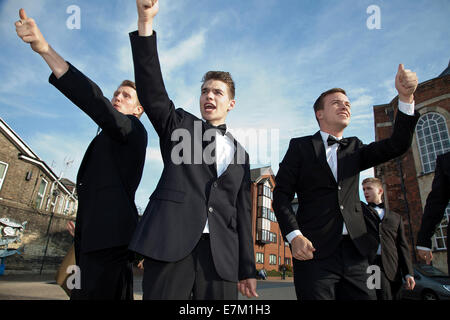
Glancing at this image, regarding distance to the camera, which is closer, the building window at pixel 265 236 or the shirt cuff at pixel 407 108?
the shirt cuff at pixel 407 108

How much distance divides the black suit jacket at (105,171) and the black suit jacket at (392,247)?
3.46 meters

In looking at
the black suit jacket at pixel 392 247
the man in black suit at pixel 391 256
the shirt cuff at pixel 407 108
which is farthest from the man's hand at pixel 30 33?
the black suit jacket at pixel 392 247

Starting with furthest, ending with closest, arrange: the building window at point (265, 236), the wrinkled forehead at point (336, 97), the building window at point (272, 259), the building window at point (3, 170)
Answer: the building window at point (272, 259) < the building window at point (265, 236) < the building window at point (3, 170) < the wrinkled forehead at point (336, 97)

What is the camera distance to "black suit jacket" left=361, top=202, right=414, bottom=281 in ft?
14.8

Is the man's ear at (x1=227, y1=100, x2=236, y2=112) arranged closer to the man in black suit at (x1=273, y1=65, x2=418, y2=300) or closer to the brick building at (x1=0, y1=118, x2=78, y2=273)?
the man in black suit at (x1=273, y1=65, x2=418, y2=300)

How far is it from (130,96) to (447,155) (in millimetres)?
3694

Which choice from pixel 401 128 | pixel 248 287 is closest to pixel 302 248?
pixel 248 287

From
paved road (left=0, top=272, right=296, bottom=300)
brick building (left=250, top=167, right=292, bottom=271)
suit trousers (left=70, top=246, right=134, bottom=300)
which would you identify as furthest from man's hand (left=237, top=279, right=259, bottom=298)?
brick building (left=250, top=167, right=292, bottom=271)

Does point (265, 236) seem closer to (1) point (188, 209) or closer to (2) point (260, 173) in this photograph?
(2) point (260, 173)

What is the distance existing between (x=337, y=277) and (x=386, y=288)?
271 centimetres

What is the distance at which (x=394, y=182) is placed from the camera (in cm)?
2192

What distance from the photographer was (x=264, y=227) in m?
41.0

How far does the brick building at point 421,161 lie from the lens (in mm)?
19688

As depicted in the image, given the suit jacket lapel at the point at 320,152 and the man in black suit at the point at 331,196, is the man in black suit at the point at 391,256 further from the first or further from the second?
the suit jacket lapel at the point at 320,152
